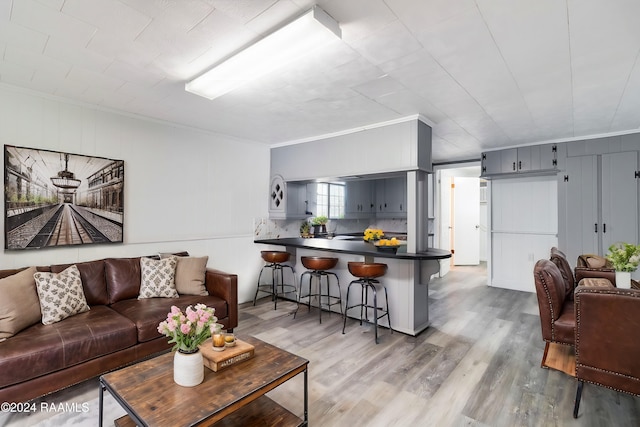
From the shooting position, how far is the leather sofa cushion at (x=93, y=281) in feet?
9.52

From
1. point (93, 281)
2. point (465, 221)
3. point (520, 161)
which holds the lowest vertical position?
point (93, 281)

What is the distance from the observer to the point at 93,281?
9.73 feet

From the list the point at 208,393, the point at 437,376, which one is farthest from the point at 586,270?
the point at 208,393

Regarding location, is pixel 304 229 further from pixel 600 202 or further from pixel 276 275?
pixel 600 202

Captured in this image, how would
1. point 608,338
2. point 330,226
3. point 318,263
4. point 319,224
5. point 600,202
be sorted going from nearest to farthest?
point 608,338
point 318,263
point 600,202
point 319,224
point 330,226

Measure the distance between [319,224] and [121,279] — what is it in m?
3.57

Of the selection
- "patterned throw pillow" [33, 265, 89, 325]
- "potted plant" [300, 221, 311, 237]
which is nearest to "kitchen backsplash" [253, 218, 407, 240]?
"potted plant" [300, 221, 311, 237]

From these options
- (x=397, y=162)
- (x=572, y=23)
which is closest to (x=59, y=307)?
(x=397, y=162)

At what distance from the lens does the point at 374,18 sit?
1.78m

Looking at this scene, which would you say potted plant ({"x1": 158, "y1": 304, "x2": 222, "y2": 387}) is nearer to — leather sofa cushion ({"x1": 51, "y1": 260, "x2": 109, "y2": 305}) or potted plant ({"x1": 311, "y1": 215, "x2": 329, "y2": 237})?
leather sofa cushion ({"x1": 51, "y1": 260, "x2": 109, "y2": 305})

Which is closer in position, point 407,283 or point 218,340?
point 218,340

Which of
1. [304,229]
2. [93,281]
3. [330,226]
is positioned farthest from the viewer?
[330,226]

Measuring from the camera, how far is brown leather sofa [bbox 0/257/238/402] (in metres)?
2.02

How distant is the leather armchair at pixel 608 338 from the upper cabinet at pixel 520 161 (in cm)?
358
